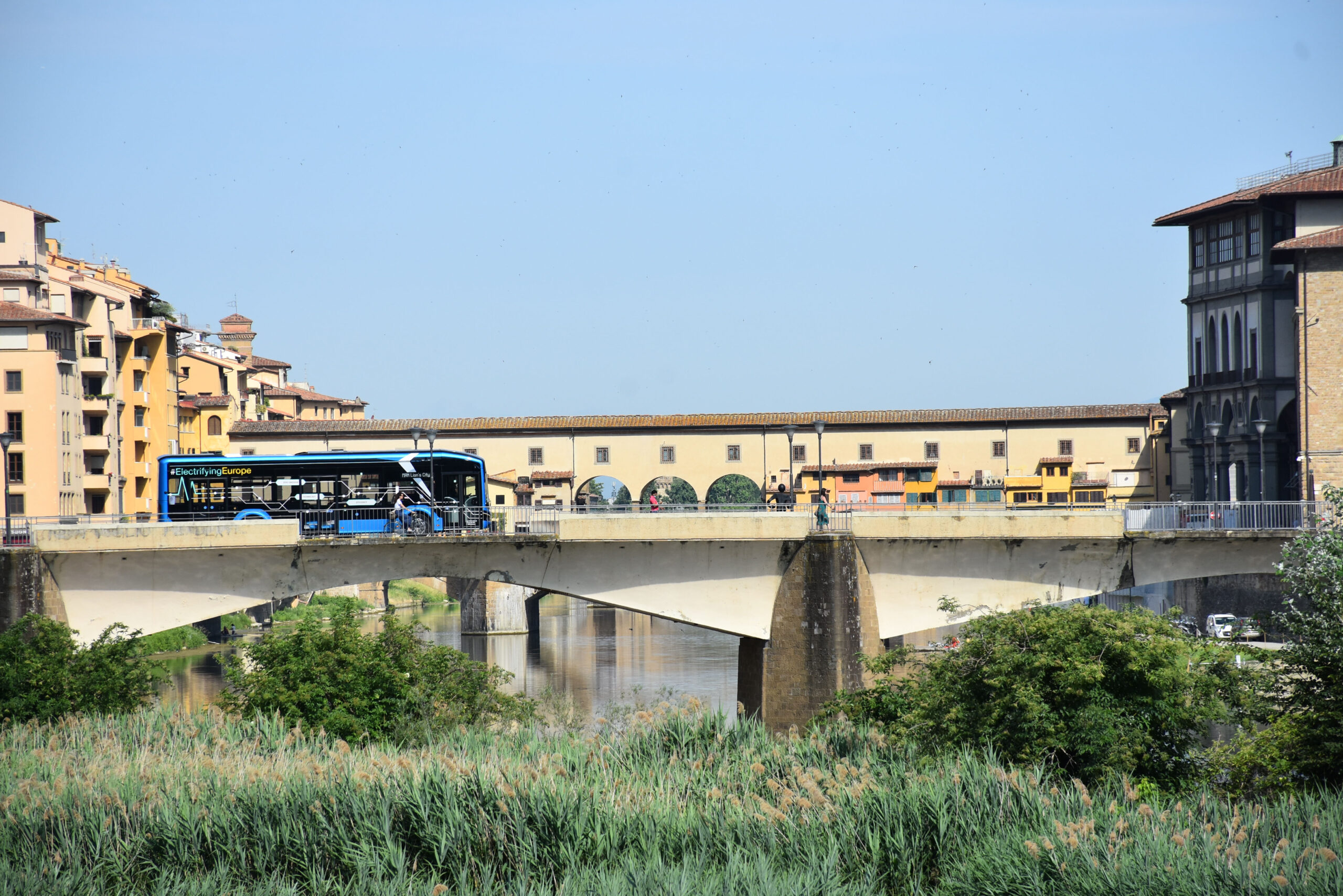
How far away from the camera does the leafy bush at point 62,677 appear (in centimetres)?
2730

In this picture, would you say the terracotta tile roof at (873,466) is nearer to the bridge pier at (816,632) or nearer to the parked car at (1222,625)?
the parked car at (1222,625)

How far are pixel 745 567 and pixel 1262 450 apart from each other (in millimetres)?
18922

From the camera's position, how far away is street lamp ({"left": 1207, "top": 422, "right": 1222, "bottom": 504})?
59750mm

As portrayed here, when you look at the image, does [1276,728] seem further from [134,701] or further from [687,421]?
[687,421]

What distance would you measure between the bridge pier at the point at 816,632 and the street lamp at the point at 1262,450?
39.5 ft

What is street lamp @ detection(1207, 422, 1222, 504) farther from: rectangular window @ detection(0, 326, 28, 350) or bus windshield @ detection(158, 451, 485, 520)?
rectangular window @ detection(0, 326, 28, 350)

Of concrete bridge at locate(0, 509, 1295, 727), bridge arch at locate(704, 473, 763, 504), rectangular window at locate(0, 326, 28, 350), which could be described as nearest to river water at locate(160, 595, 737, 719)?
concrete bridge at locate(0, 509, 1295, 727)

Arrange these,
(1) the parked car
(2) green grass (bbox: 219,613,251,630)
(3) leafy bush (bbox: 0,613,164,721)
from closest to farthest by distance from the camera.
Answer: (3) leafy bush (bbox: 0,613,164,721)
(1) the parked car
(2) green grass (bbox: 219,613,251,630)

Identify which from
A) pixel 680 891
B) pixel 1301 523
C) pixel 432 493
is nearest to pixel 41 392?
pixel 432 493

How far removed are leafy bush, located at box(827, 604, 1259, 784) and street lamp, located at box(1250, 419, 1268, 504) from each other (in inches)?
687

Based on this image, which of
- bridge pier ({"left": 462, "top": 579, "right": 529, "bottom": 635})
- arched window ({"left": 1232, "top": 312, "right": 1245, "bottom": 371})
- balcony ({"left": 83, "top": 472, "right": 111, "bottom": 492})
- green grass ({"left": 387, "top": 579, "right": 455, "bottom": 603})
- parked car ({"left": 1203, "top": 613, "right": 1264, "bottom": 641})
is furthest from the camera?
green grass ({"left": 387, "top": 579, "right": 455, "bottom": 603})

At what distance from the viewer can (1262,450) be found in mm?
43188

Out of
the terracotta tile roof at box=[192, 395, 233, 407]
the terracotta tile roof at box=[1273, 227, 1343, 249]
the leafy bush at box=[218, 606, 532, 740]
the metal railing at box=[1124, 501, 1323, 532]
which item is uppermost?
the terracotta tile roof at box=[1273, 227, 1343, 249]

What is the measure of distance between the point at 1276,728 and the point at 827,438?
46.8 meters
